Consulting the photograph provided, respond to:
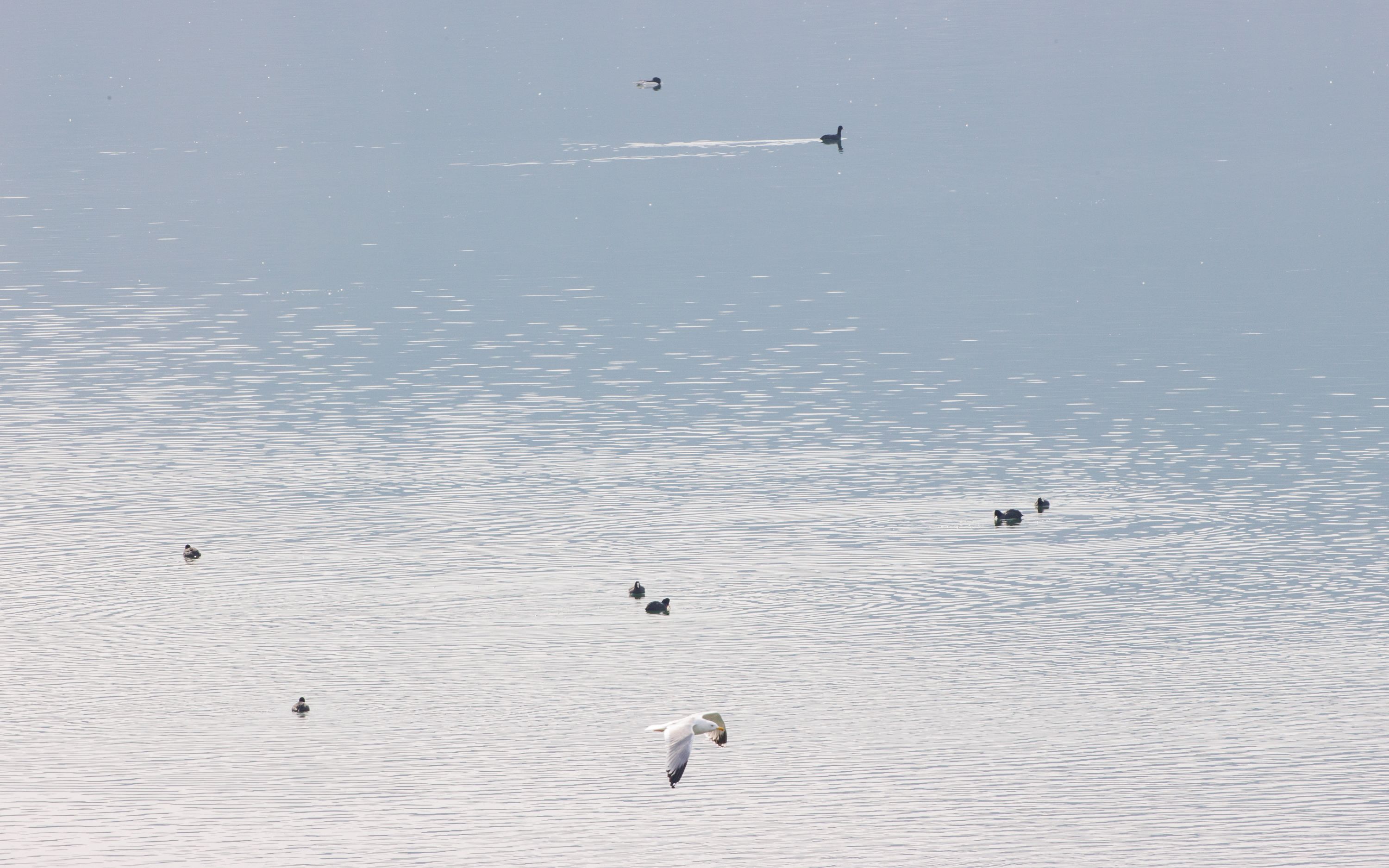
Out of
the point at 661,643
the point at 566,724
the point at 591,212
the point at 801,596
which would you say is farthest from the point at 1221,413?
the point at 591,212

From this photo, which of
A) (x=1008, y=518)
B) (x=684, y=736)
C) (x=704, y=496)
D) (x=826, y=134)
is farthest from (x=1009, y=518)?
(x=826, y=134)

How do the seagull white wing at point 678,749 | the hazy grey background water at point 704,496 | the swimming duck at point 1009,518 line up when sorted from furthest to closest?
the swimming duck at point 1009,518, the hazy grey background water at point 704,496, the seagull white wing at point 678,749

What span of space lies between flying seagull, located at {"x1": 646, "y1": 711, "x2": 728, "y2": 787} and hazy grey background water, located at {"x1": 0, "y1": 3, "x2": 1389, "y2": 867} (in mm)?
1984

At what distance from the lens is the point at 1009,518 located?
49188mm

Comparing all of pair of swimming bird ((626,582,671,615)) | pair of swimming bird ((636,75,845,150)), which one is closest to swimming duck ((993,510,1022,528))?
pair of swimming bird ((626,582,671,615))

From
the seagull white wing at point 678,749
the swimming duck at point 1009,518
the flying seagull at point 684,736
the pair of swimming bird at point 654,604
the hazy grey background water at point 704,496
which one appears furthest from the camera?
the swimming duck at point 1009,518

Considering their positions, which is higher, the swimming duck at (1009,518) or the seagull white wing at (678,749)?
the swimming duck at (1009,518)

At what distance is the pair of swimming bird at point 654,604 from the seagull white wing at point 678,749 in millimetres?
12451

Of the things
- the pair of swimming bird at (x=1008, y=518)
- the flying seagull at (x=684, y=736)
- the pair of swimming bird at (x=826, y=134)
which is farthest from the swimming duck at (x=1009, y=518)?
the pair of swimming bird at (x=826, y=134)

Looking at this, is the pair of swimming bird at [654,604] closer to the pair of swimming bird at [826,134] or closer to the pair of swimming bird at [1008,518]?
the pair of swimming bird at [1008,518]

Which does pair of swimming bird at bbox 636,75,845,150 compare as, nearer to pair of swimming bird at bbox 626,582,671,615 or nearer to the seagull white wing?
pair of swimming bird at bbox 626,582,671,615

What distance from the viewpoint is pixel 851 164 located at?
105500 millimetres

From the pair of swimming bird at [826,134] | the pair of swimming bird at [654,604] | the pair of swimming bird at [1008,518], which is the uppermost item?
the pair of swimming bird at [826,134]

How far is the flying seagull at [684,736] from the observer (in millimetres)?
27234
